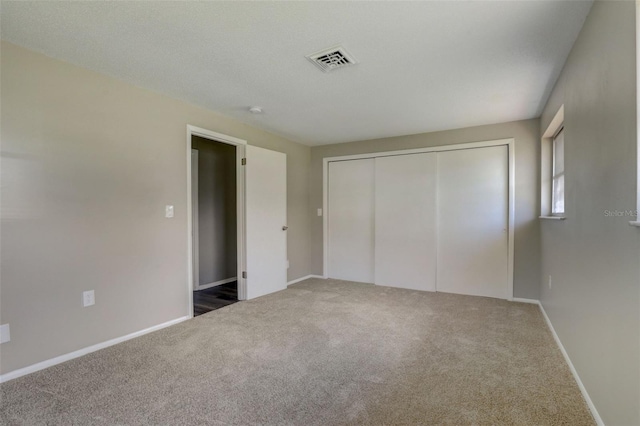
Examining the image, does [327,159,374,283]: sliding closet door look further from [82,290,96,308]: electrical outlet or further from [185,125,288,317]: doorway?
[82,290,96,308]: electrical outlet

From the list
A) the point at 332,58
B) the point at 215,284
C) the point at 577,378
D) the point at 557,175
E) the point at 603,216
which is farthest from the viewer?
the point at 215,284

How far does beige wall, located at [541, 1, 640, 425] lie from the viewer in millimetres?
1247

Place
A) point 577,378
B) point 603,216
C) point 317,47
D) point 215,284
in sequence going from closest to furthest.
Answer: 1. point 603,216
2. point 577,378
3. point 317,47
4. point 215,284

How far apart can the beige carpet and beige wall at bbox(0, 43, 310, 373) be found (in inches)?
11.1

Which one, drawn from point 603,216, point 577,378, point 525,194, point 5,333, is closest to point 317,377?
point 577,378

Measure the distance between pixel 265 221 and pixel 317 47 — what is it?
2.54m

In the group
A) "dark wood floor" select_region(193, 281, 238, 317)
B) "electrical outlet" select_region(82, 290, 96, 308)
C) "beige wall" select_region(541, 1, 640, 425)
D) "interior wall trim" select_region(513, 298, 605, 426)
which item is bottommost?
"dark wood floor" select_region(193, 281, 238, 317)

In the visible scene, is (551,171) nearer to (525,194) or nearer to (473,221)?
(525,194)

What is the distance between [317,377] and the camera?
→ 204cm

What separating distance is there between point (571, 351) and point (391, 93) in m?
2.49

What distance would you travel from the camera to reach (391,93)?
288 centimetres

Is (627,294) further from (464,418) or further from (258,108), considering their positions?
(258,108)

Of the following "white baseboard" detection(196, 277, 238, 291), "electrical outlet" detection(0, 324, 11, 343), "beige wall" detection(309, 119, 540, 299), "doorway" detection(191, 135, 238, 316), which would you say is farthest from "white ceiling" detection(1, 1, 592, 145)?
"white baseboard" detection(196, 277, 238, 291)

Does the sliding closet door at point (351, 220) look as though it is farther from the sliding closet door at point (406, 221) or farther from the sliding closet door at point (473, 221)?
the sliding closet door at point (473, 221)
